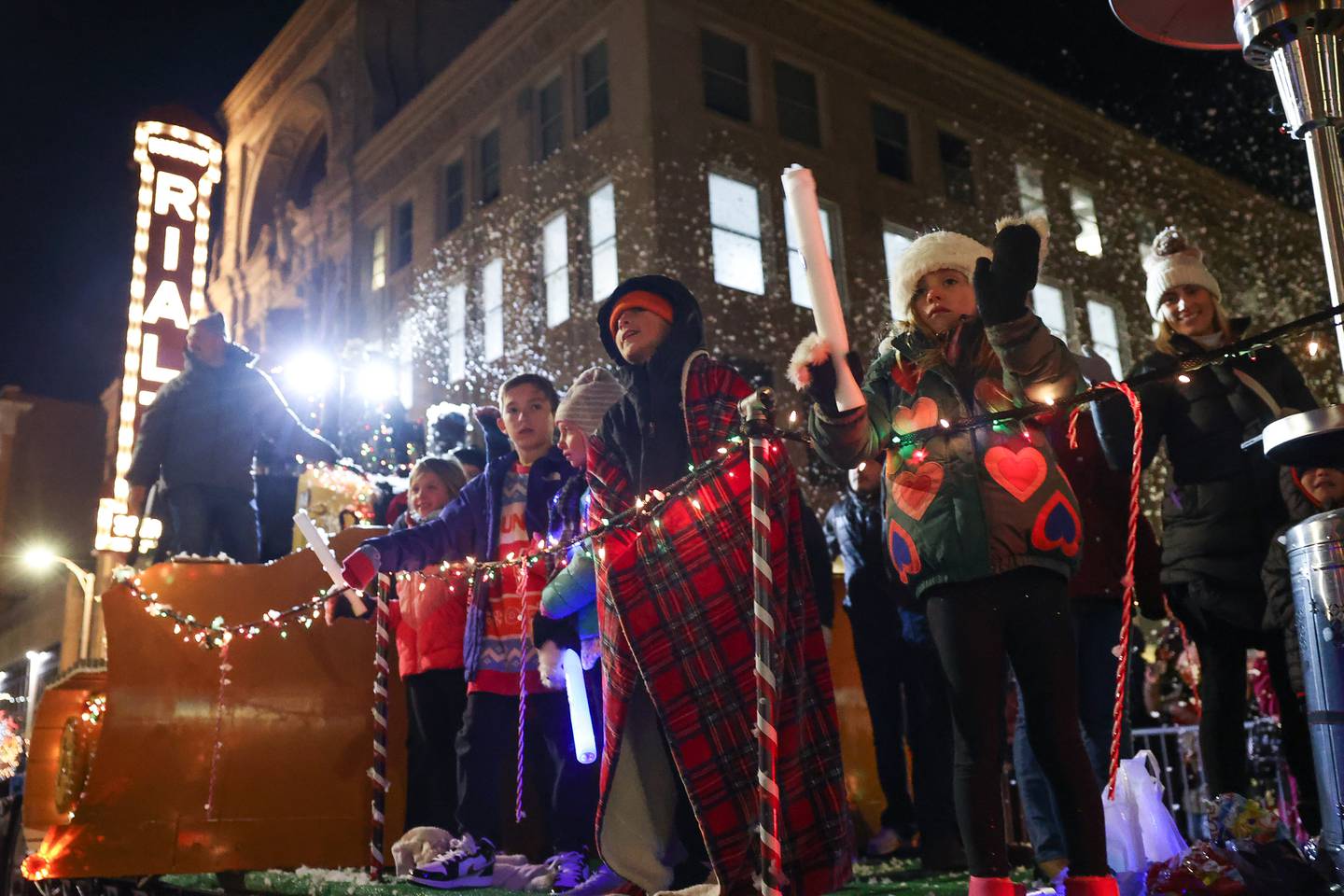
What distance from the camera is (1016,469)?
9.48ft

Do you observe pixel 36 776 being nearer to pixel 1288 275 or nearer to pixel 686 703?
pixel 686 703

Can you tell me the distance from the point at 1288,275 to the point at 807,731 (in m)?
29.6

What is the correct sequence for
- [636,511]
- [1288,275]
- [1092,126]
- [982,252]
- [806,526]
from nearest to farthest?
[982,252] → [636,511] → [806,526] → [1092,126] → [1288,275]

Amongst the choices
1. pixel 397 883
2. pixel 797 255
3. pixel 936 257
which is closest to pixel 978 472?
pixel 936 257

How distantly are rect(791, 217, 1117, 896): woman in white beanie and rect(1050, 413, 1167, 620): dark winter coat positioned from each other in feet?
3.86

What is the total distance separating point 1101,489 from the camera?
430 centimetres

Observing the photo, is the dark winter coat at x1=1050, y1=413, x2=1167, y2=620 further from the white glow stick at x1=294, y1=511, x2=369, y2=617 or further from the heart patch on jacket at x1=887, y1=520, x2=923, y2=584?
the white glow stick at x1=294, y1=511, x2=369, y2=617

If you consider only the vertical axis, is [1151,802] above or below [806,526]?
below

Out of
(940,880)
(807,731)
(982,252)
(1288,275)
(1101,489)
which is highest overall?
(1288,275)

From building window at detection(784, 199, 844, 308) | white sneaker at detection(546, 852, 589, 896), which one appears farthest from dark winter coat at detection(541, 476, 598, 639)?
building window at detection(784, 199, 844, 308)

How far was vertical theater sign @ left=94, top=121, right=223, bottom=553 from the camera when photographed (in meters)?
14.7

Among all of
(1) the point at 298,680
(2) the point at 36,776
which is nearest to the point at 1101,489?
(1) the point at 298,680

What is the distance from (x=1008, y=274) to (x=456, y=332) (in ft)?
63.2

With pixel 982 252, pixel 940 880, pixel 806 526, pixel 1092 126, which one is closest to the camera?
pixel 982 252
